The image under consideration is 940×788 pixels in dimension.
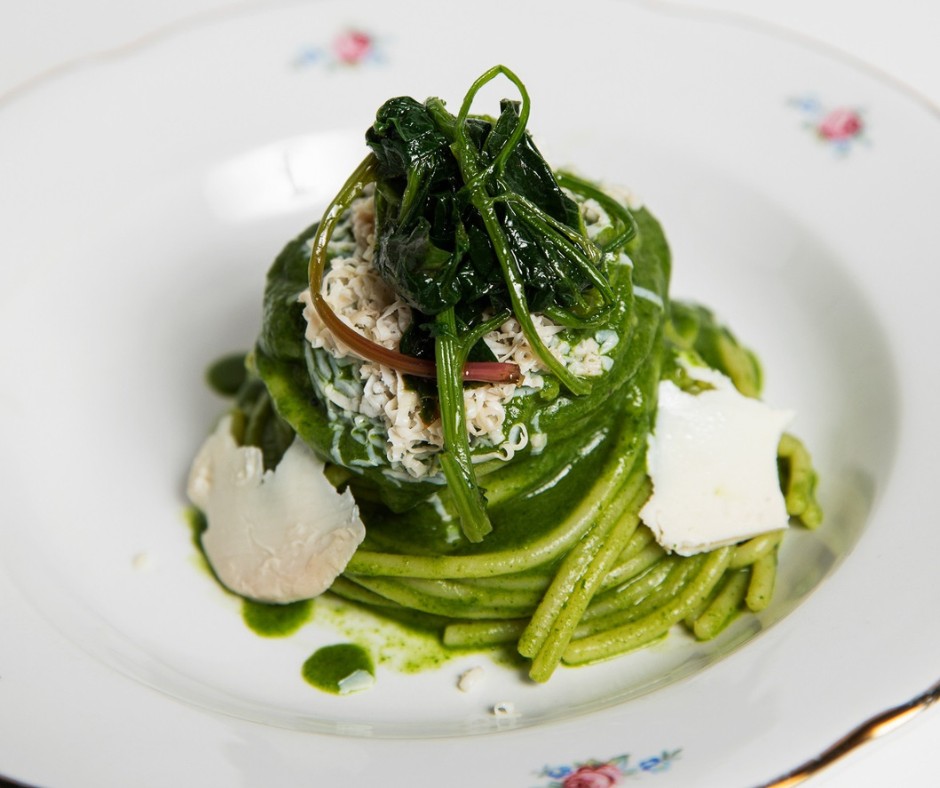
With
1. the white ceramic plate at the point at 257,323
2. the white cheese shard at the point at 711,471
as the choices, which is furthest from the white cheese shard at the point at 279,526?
the white cheese shard at the point at 711,471

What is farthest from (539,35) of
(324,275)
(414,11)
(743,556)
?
(743,556)

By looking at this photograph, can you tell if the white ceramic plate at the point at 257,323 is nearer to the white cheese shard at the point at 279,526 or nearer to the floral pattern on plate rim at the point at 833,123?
the floral pattern on plate rim at the point at 833,123

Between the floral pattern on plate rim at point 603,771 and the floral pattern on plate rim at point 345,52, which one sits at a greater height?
the floral pattern on plate rim at point 345,52

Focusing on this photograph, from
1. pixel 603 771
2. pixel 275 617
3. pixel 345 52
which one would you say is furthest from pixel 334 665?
pixel 345 52

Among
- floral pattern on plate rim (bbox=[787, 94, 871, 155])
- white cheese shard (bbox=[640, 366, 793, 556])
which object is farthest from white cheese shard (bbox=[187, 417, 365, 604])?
floral pattern on plate rim (bbox=[787, 94, 871, 155])

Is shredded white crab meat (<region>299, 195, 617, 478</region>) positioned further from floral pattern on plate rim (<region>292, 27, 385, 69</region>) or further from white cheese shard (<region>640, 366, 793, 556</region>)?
floral pattern on plate rim (<region>292, 27, 385, 69</region>)

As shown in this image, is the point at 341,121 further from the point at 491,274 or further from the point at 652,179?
the point at 491,274
